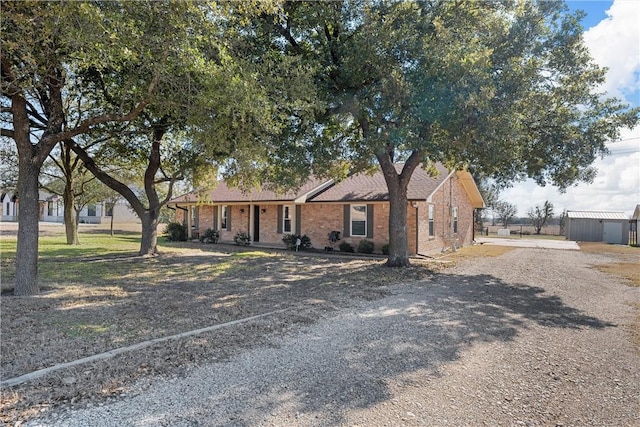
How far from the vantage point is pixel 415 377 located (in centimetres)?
398

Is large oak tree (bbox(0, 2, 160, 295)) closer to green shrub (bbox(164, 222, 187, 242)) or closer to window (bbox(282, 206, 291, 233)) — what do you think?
window (bbox(282, 206, 291, 233))

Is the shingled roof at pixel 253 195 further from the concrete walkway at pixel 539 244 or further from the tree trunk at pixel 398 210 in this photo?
the concrete walkway at pixel 539 244

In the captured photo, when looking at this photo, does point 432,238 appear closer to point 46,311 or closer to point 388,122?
point 388,122

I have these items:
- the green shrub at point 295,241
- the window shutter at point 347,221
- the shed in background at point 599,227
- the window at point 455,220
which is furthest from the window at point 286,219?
the shed in background at point 599,227

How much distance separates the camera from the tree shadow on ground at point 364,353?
10.9 feet

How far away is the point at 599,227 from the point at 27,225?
4057 centimetres

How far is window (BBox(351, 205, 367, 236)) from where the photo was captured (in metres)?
17.6

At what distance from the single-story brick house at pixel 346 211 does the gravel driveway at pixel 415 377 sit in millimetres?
10119

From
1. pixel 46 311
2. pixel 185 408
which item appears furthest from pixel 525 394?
pixel 46 311

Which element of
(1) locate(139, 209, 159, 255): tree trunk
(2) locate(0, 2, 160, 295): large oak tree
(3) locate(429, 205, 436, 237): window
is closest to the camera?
(2) locate(0, 2, 160, 295): large oak tree

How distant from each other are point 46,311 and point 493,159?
10.1m

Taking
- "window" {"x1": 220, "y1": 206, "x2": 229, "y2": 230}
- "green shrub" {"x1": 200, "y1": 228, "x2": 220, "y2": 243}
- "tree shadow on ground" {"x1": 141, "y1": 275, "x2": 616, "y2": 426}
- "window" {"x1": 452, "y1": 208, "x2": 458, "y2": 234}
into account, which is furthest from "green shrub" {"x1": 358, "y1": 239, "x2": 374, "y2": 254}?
"green shrub" {"x1": 200, "y1": 228, "x2": 220, "y2": 243}

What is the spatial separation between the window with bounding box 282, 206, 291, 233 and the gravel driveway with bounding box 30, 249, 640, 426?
520 inches

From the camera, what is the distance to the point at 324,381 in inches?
150
